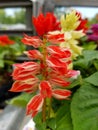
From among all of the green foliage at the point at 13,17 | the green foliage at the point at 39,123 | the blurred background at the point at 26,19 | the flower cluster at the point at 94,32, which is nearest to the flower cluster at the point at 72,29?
the green foliage at the point at 39,123

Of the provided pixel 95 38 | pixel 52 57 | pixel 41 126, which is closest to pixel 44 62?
pixel 52 57

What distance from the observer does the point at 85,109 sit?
0.55 metres

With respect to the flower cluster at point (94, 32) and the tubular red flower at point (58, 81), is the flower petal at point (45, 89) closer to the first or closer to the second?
the tubular red flower at point (58, 81)

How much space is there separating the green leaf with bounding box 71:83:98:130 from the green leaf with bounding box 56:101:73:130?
→ 0.10 feet

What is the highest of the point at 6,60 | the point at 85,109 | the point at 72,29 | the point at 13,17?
the point at 72,29

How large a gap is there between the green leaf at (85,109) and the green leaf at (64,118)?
0.03 m

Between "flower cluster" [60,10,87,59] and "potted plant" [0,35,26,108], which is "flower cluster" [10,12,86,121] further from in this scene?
"potted plant" [0,35,26,108]

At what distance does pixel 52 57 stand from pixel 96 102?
0.11m

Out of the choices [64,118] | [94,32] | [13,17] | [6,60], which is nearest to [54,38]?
[64,118]

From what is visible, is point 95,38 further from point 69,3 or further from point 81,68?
point 69,3

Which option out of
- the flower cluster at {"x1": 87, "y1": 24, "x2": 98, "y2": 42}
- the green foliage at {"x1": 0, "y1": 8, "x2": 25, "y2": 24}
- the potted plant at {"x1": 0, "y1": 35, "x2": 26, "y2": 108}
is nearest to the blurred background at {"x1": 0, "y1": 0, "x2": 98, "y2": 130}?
the potted plant at {"x1": 0, "y1": 35, "x2": 26, "y2": 108}

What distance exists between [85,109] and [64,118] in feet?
0.15

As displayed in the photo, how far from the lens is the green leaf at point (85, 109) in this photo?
0.54 metres

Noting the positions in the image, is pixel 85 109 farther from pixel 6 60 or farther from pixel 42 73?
pixel 6 60
